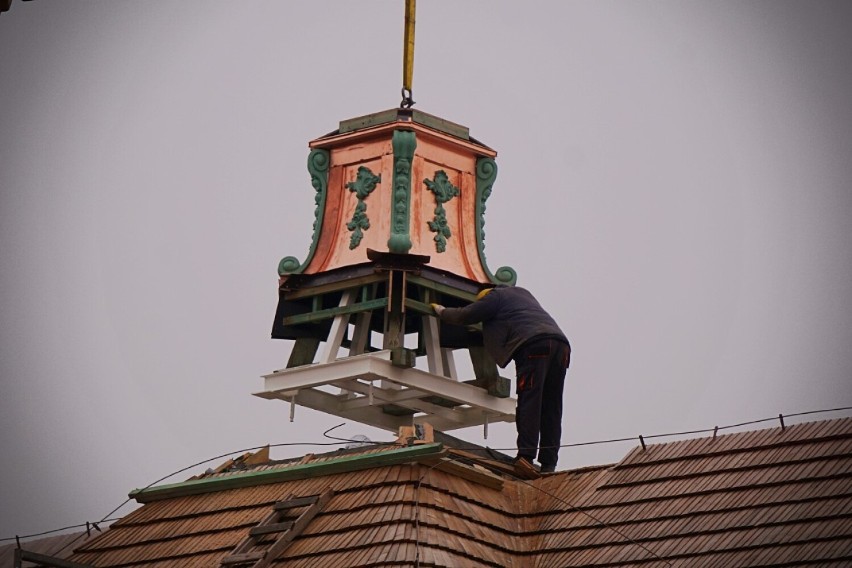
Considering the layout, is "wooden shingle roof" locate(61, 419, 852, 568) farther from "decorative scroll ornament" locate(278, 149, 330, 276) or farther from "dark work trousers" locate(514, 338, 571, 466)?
"decorative scroll ornament" locate(278, 149, 330, 276)

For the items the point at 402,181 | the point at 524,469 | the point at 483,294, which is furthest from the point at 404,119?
the point at 524,469

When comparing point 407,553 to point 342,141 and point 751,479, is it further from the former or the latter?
point 342,141

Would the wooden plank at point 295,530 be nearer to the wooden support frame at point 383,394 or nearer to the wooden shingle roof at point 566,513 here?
the wooden shingle roof at point 566,513

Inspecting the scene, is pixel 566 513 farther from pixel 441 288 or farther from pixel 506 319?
pixel 441 288

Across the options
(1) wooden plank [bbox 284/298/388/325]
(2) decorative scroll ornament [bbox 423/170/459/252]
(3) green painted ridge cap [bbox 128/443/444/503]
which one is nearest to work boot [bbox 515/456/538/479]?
(3) green painted ridge cap [bbox 128/443/444/503]

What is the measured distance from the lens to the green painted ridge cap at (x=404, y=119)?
2217cm

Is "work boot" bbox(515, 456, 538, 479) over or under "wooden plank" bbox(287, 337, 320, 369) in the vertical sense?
under

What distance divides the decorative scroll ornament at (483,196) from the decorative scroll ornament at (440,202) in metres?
0.38

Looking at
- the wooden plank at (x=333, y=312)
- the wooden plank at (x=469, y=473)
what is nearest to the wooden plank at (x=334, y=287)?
the wooden plank at (x=333, y=312)

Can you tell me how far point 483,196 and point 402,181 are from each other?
1361 mm

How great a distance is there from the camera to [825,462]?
16.8 meters

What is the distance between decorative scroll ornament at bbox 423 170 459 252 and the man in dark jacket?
5.91 ft

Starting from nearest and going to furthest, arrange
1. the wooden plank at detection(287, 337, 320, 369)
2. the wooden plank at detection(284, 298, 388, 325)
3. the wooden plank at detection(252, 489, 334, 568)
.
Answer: the wooden plank at detection(252, 489, 334, 568), the wooden plank at detection(284, 298, 388, 325), the wooden plank at detection(287, 337, 320, 369)

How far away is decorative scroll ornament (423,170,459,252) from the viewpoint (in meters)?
22.0
